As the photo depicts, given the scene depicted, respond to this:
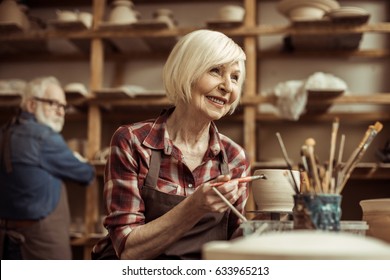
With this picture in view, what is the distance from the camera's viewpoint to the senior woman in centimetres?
153

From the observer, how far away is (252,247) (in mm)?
686

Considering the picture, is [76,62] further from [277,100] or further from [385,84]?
[385,84]

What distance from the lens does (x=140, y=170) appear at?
1.64m

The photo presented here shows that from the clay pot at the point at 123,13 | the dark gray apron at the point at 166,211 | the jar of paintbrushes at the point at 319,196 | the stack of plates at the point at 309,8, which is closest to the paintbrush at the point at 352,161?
the jar of paintbrushes at the point at 319,196

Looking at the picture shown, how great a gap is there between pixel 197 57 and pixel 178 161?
30cm

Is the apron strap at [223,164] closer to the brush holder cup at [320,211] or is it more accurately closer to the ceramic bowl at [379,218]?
the ceramic bowl at [379,218]

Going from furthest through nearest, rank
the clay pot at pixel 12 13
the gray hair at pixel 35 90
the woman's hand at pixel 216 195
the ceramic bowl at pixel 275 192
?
the clay pot at pixel 12 13 → the gray hair at pixel 35 90 → the ceramic bowl at pixel 275 192 → the woman's hand at pixel 216 195

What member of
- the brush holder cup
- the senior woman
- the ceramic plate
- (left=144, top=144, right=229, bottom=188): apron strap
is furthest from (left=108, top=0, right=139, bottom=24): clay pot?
the brush holder cup

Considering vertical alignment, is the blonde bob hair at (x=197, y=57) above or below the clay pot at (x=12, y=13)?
below

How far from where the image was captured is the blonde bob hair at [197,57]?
167cm

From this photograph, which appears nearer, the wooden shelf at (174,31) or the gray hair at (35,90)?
the gray hair at (35,90)

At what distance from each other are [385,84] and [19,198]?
2514 millimetres

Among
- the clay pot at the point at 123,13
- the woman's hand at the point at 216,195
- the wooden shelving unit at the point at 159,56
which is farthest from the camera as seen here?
the clay pot at the point at 123,13

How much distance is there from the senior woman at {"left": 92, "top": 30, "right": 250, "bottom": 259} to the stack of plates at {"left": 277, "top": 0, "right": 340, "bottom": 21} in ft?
6.74
